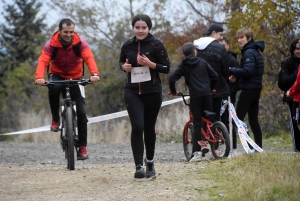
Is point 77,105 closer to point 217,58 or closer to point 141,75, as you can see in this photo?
point 217,58

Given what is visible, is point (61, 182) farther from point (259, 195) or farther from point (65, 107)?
point (259, 195)

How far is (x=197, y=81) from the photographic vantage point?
37.6ft

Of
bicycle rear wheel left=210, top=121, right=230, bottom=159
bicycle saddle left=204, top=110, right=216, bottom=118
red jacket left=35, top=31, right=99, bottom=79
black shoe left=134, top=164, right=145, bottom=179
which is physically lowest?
black shoe left=134, top=164, right=145, bottom=179

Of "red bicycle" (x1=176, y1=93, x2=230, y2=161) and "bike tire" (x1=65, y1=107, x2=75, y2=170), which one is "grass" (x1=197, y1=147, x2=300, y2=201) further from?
"bike tire" (x1=65, y1=107, x2=75, y2=170)

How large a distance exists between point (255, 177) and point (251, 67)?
147 inches

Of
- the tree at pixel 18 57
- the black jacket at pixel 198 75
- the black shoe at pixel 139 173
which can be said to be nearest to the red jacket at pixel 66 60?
the black jacket at pixel 198 75

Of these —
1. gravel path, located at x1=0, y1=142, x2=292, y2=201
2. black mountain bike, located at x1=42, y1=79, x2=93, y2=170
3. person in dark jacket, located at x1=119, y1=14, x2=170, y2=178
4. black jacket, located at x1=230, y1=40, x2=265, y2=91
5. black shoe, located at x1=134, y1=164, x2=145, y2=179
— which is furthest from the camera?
black jacket, located at x1=230, y1=40, x2=265, y2=91

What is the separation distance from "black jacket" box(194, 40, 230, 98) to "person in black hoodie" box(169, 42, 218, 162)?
1.18 feet

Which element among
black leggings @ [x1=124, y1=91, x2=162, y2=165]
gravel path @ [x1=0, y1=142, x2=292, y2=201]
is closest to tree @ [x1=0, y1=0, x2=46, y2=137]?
gravel path @ [x1=0, y1=142, x2=292, y2=201]

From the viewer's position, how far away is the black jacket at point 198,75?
11.4 m

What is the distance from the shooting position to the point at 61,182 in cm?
973

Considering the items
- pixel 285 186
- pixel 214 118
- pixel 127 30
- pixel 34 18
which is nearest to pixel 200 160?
pixel 214 118

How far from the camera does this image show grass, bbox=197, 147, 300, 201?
23.5ft

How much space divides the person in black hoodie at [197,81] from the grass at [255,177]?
4.00 ft
